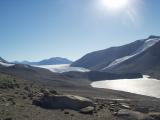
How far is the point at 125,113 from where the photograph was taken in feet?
103

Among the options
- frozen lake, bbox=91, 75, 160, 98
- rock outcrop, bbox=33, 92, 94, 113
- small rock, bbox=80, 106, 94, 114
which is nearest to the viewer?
small rock, bbox=80, 106, 94, 114

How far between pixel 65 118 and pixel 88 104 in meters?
6.34

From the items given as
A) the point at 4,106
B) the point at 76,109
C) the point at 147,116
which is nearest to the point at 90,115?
the point at 76,109

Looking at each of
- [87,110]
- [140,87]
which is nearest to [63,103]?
[87,110]

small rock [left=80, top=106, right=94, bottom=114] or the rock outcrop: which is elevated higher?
the rock outcrop

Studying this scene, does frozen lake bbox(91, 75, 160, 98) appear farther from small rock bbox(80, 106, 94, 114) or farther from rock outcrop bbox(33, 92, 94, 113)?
small rock bbox(80, 106, 94, 114)

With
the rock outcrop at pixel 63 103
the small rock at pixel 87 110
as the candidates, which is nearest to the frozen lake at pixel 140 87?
the rock outcrop at pixel 63 103

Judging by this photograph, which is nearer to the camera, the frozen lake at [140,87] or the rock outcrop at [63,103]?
the rock outcrop at [63,103]

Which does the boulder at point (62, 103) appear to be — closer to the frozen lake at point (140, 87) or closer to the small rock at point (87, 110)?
the small rock at point (87, 110)

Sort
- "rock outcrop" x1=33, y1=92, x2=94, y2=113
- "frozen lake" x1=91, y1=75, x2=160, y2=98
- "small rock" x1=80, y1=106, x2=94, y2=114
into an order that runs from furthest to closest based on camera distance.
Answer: "frozen lake" x1=91, y1=75, x2=160, y2=98 → "rock outcrop" x1=33, y1=92, x2=94, y2=113 → "small rock" x1=80, y1=106, x2=94, y2=114

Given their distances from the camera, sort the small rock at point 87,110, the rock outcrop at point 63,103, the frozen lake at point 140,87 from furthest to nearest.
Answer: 1. the frozen lake at point 140,87
2. the rock outcrop at point 63,103
3. the small rock at point 87,110

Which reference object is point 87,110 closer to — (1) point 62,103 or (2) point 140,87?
(1) point 62,103

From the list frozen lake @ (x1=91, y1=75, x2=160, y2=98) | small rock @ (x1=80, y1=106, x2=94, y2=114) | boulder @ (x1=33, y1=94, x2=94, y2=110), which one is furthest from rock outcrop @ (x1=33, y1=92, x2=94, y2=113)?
frozen lake @ (x1=91, y1=75, x2=160, y2=98)

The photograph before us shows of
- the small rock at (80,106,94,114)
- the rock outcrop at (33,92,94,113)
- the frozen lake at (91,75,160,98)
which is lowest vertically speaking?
the small rock at (80,106,94,114)
